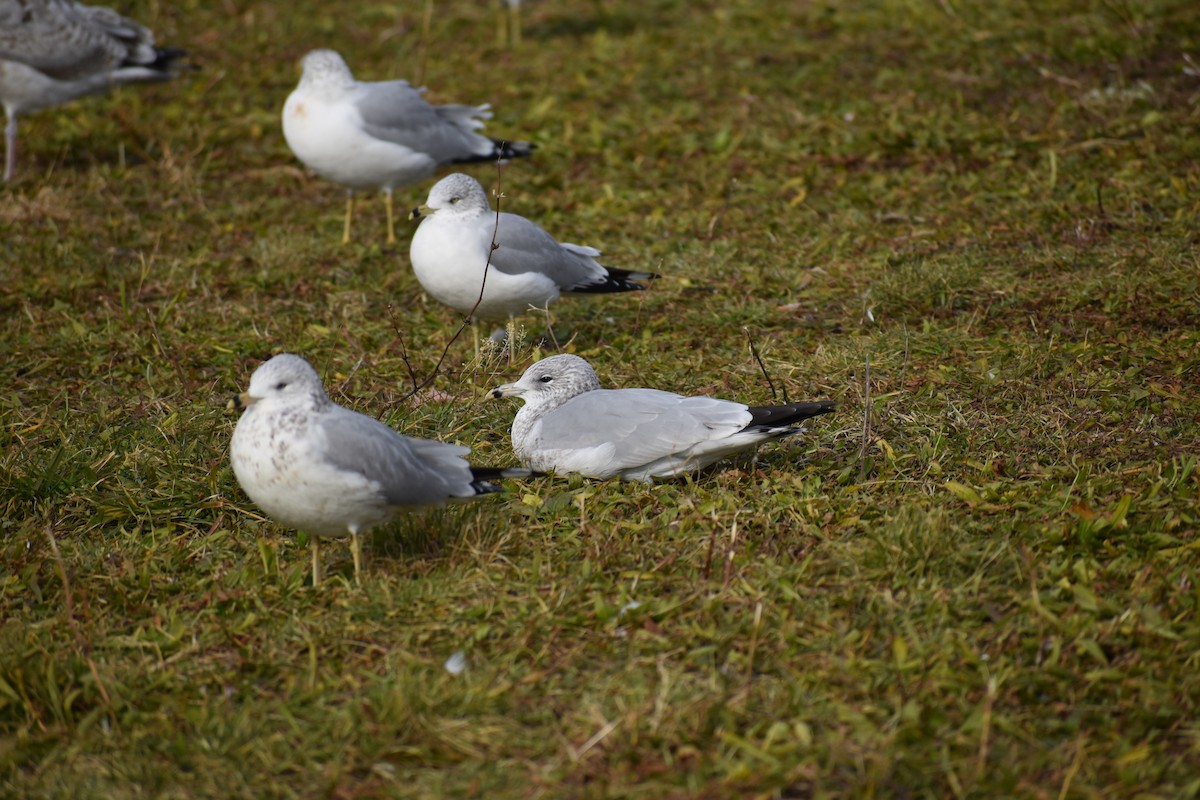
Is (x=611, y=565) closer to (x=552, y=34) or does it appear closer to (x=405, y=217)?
(x=405, y=217)

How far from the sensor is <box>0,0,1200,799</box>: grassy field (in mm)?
3191

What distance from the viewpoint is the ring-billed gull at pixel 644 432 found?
4262 mm

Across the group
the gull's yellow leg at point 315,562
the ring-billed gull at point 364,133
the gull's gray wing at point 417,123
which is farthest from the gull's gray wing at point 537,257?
the gull's yellow leg at point 315,562

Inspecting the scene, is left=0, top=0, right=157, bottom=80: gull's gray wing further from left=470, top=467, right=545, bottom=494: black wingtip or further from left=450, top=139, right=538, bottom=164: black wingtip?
left=470, top=467, right=545, bottom=494: black wingtip

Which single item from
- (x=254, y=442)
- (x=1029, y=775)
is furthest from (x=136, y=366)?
(x=1029, y=775)

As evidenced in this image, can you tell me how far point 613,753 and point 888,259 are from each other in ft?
13.1

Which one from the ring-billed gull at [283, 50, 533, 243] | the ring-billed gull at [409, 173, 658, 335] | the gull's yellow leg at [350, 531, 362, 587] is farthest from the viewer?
the ring-billed gull at [283, 50, 533, 243]

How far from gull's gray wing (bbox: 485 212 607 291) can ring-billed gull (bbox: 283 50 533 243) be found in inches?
54.9

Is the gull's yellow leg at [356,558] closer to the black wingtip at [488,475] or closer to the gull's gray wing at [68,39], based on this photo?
the black wingtip at [488,475]

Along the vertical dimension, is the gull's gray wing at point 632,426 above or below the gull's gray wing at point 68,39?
below

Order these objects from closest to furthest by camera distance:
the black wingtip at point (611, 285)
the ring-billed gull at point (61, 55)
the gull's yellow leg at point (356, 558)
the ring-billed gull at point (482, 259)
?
the gull's yellow leg at point (356, 558)
the ring-billed gull at point (482, 259)
the black wingtip at point (611, 285)
the ring-billed gull at point (61, 55)

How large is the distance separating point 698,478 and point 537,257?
167cm

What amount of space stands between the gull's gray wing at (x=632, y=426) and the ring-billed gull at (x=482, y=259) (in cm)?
115

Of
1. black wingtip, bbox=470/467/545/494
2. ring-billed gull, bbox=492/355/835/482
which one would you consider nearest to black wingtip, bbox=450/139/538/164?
ring-billed gull, bbox=492/355/835/482
